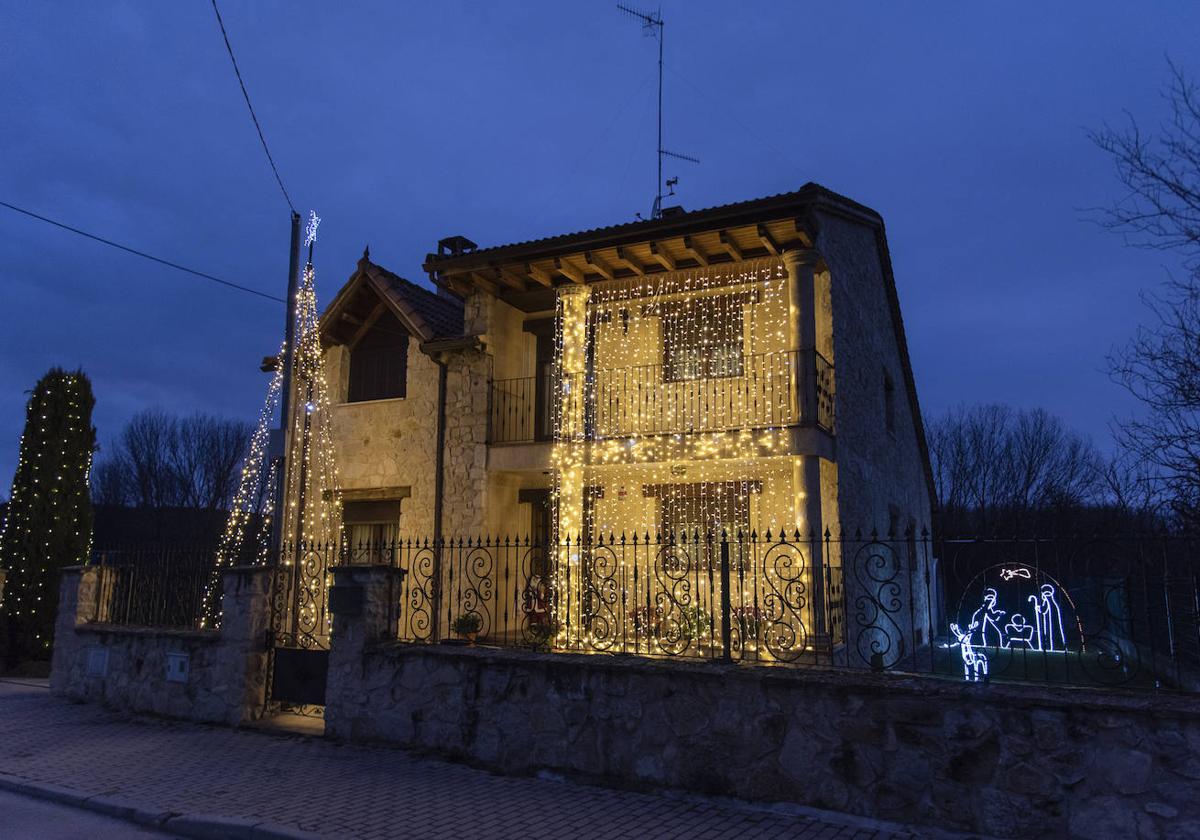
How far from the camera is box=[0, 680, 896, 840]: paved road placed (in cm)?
489

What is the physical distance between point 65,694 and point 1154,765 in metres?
11.1

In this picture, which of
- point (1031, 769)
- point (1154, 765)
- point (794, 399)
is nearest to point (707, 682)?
point (1031, 769)

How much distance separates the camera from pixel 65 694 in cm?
974

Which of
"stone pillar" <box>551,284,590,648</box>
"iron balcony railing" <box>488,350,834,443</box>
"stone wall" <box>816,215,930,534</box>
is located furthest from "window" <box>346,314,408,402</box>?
"stone wall" <box>816,215,930,534</box>

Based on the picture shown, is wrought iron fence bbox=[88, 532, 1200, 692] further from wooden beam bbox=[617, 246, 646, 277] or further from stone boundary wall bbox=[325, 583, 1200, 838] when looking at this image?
wooden beam bbox=[617, 246, 646, 277]

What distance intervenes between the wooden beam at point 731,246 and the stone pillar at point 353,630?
650 centimetres

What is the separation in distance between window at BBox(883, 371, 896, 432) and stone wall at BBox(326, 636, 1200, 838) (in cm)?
1092

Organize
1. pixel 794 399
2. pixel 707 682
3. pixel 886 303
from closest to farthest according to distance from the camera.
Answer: pixel 707 682 → pixel 794 399 → pixel 886 303

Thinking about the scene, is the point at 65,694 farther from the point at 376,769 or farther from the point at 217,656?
the point at 376,769

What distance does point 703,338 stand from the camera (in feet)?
42.2

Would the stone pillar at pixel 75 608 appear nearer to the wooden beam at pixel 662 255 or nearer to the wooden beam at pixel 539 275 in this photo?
the wooden beam at pixel 539 275

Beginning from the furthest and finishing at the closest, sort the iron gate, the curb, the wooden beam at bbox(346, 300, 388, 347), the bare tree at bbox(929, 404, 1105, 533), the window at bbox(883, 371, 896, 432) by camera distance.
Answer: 1. the bare tree at bbox(929, 404, 1105, 533)
2. the window at bbox(883, 371, 896, 432)
3. the wooden beam at bbox(346, 300, 388, 347)
4. the iron gate
5. the curb

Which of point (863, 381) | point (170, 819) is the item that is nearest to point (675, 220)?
point (863, 381)

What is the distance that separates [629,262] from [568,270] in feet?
3.35
